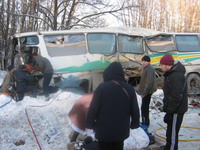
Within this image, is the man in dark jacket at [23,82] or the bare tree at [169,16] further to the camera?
the bare tree at [169,16]

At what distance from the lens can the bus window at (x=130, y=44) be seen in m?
9.38

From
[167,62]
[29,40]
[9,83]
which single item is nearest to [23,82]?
[9,83]

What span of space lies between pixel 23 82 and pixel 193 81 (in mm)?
7042

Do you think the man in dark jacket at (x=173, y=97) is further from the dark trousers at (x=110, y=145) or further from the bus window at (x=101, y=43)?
the bus window at (x=101, y=43)

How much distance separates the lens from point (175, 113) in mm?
3861

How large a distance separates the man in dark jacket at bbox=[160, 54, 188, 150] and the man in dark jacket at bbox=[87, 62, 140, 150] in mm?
1129

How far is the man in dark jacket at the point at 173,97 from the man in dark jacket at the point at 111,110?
3.70 feet

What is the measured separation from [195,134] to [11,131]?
4.38 metres

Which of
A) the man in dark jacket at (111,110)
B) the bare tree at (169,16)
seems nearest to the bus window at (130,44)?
Result: the man in dark jacket at (111,110)

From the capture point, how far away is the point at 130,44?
9.56 meters

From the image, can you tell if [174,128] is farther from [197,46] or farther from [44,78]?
[197,46]

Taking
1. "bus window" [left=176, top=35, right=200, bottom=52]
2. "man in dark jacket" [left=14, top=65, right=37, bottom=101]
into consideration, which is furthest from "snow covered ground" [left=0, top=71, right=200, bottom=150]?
"bus window" [left=176, top=35, right=200, bottom=52]

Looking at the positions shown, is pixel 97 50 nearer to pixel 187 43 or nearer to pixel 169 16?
pixel 187 43

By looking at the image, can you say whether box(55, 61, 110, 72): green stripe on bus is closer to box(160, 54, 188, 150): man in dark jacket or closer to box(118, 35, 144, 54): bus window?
box(118, 35, 144, 54): bus window
